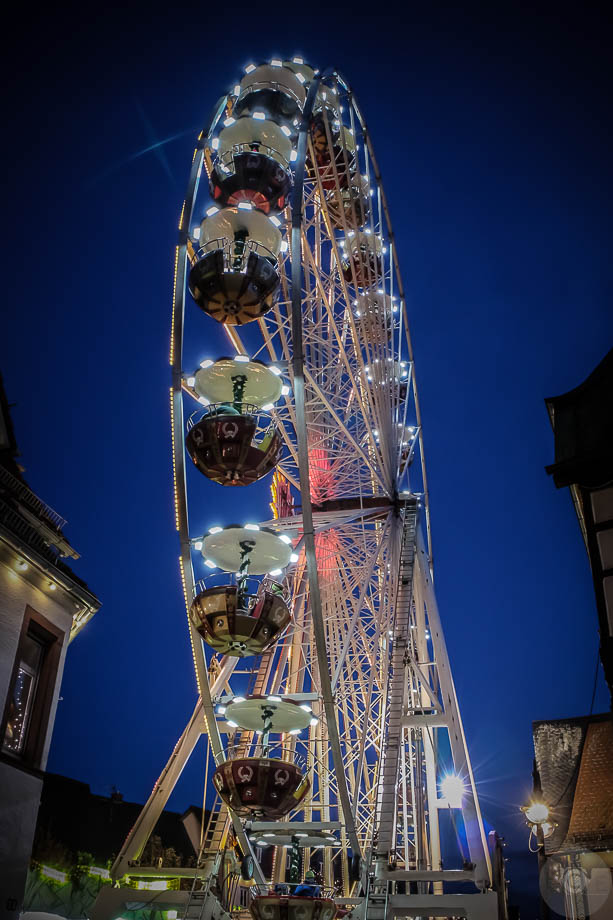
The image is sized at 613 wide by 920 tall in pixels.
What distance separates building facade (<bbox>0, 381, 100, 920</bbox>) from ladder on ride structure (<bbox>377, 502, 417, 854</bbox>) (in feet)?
Result: 20.0

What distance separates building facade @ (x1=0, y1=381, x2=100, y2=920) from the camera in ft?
42.5

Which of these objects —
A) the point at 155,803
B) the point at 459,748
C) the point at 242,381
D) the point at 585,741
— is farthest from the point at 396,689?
the point at 242,381

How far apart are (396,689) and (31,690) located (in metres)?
6.82

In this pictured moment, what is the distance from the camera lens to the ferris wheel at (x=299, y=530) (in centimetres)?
1044

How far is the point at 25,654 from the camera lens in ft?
47.4

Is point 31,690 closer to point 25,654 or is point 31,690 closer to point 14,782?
point 25,654

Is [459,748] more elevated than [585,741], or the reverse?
[585,741]

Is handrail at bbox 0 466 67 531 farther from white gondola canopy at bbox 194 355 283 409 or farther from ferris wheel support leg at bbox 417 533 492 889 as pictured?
ferris wheel support leg at bbox 417 533 492 889

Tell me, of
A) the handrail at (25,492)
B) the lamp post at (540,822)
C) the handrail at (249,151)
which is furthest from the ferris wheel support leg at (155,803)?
the handrail at (249,151)

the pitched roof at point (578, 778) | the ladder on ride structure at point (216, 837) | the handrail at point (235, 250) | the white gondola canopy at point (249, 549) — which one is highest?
the handrail at point (235, 250)

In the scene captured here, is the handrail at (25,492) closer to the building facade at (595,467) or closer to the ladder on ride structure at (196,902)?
the ladder on ride structure at (196,902)

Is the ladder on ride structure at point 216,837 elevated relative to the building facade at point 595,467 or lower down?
lower down

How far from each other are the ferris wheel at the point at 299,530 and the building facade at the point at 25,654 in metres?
2.25

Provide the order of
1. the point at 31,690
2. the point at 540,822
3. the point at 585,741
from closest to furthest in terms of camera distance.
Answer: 1. the point at 540,822
2. the point at 585,741
3. the point at 31,690
